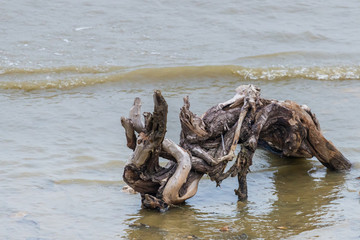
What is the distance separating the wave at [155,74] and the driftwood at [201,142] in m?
4.31

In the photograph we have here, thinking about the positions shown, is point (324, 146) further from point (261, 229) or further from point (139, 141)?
point (139, 141)

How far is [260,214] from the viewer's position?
14.7ft

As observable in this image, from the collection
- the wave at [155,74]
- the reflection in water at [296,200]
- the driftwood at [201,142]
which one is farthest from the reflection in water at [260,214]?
the wave at [155,74]

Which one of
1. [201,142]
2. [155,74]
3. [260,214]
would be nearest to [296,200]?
[260,214]

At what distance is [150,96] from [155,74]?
1111mm

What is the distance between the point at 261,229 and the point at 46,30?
830 centimetres

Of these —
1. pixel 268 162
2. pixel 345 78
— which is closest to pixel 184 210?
pixel 268 162

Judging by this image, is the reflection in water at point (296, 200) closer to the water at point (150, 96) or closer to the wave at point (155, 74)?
the water at point (150, 96)

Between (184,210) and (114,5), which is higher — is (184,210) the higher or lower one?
the lower one

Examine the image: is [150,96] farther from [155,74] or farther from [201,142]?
[201,142]

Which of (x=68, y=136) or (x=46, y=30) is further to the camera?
(x=46, y=30)

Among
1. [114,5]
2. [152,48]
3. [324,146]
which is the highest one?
[114,5]

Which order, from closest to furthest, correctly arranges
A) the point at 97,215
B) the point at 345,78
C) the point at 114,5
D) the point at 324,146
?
the point at 97,215 < the point at 324,146 < the point at 345,78 < the point at 114,5

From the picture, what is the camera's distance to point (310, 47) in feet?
36.9
